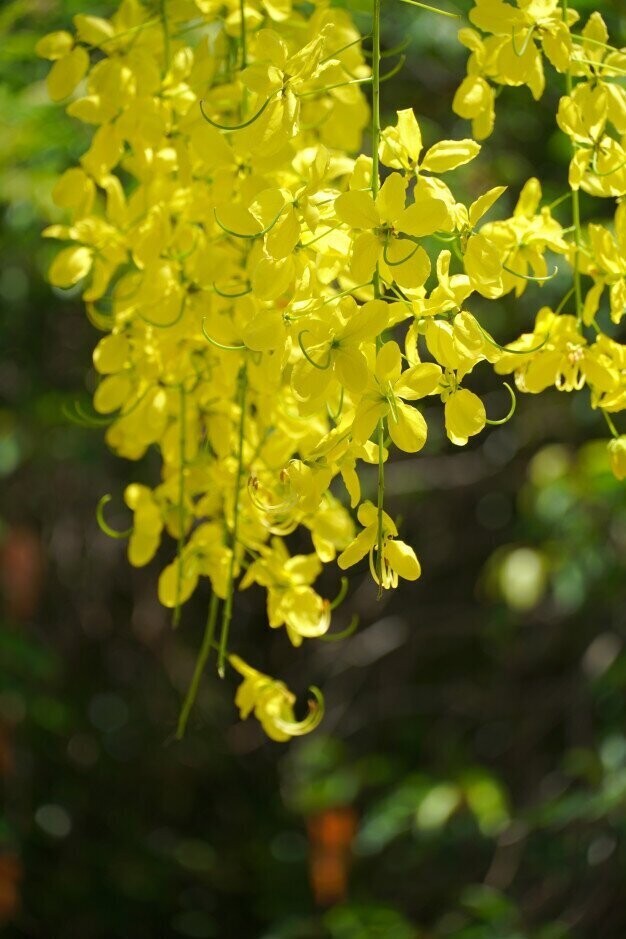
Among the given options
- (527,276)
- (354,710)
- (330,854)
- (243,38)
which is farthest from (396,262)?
(354,710)

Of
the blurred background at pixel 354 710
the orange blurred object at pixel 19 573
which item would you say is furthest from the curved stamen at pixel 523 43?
the orange blurred object at pixel 19 573

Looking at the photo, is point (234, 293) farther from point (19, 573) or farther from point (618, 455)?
point (19, 573)

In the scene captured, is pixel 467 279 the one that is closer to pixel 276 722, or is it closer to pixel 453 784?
pixel 276 722

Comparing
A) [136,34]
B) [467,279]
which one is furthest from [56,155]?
[467,279]

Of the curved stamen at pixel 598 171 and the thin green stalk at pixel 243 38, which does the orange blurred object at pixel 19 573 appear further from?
the curved stamen at pixel 598 171

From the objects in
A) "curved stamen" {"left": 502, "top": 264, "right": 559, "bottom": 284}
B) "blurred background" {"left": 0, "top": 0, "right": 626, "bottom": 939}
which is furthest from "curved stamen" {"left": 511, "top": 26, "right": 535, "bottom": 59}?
"blurred background" {"left": 0, "top": 0, "right": 626, "bottom": 939}

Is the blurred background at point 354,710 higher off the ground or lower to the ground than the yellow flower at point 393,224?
lower
